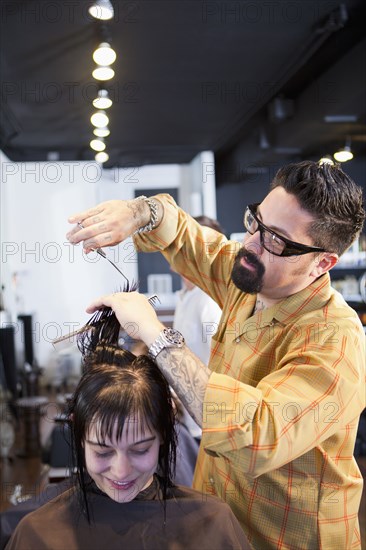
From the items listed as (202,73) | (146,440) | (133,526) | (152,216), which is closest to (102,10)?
(202,73)

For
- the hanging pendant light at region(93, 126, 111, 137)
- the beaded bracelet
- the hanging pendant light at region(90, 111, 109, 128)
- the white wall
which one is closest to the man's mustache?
the beaded bracelet

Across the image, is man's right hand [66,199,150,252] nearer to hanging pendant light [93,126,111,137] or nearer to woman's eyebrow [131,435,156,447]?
woman's eyebrow [131,435,156,447]

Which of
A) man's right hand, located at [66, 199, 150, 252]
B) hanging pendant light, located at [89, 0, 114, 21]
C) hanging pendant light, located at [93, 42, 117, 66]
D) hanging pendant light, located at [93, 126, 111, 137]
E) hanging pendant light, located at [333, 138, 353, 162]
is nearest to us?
man's right hand, located at [66, 199, 150, 252]

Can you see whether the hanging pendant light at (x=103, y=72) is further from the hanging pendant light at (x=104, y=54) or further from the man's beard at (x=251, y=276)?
the man's beard at (x=251, y=276)

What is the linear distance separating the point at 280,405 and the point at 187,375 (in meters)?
0.17

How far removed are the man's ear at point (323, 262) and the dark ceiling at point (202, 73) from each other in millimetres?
1579

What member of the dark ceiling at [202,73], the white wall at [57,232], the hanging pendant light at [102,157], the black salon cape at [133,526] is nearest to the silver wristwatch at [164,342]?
the black salon cape at [133,526]

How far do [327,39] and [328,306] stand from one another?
257cm

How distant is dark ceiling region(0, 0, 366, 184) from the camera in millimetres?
2828

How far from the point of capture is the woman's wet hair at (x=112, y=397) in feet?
3.78

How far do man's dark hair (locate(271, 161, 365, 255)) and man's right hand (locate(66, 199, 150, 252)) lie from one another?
0.33 meters

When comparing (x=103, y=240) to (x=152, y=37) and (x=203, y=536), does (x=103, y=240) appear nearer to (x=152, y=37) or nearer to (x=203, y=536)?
(x=203, y=536)

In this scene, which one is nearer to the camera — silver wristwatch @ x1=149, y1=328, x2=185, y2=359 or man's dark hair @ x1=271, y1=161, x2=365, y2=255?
silver wristwatch @ x1=149, y1=328, x2=185, y2=359

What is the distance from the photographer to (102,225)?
1.08m
